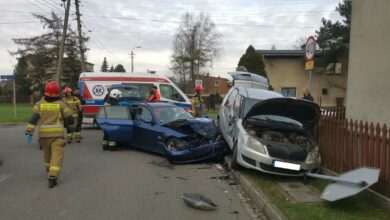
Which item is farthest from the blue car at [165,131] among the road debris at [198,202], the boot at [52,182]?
the road debris at [198,202]

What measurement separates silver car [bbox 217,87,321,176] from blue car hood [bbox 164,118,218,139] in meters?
0.83

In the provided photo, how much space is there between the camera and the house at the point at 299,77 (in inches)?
1662

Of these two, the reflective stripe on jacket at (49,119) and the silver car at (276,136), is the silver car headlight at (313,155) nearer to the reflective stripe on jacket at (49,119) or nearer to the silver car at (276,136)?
the silver car at (276,136)

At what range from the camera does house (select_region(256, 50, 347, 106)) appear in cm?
4222

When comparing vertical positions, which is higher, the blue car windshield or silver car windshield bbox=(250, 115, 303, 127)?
silver car windshield bbox=(250, 115, 303, 127)

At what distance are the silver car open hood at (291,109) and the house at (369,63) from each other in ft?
4.93

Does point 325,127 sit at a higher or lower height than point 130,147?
higher

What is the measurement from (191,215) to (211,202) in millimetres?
636

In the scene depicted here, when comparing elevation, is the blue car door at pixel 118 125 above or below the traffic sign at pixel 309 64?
below

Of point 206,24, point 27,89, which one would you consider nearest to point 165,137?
point 206,24

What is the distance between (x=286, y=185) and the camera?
8.60 meters

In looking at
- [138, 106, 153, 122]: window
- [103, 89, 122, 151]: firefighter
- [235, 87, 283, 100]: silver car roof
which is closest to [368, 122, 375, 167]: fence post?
[235, 87, 283, 100]: silver car roof

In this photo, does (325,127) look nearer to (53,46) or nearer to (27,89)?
(53,46)

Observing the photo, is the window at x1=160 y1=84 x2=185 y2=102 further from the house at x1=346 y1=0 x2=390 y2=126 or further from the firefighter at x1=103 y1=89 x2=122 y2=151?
the house at x1=346 y1=0 x2=390 y2=126
